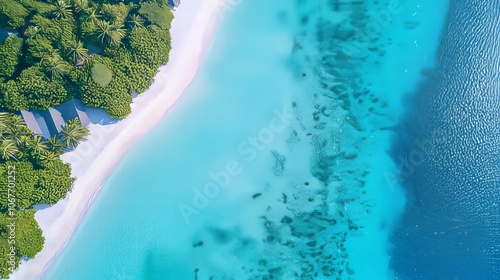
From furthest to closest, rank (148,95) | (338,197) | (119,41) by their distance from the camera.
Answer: (338,197) → (148,95) → (119,41)

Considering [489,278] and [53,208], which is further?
[489,278]

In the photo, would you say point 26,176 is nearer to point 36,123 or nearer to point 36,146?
point 36,146

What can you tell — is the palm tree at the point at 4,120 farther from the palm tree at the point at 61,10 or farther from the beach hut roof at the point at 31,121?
the palm tree at the point at 61,10

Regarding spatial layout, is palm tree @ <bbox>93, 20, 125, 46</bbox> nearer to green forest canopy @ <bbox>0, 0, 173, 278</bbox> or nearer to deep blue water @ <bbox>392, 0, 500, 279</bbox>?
green forest canopy @ <bbox>0, 0, 173, 278</bbox>

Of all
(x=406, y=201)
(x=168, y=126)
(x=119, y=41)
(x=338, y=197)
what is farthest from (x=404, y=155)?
(x=119, y=41)

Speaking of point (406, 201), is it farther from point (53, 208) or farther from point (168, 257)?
point (53, 208)

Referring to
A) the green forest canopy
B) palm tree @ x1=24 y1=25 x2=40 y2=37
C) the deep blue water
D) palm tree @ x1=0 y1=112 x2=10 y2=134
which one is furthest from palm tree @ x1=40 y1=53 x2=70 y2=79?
the deep blue water

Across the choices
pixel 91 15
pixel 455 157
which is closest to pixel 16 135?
pixel 91 15
